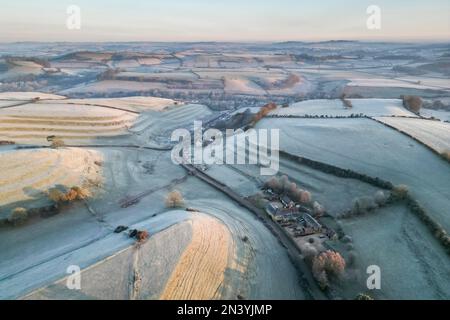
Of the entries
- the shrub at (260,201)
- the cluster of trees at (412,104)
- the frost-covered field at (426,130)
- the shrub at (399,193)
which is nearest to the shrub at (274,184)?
the shrub at (260,201)

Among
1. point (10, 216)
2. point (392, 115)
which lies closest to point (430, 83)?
point (392, 115)

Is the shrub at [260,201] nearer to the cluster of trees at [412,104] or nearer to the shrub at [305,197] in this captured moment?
the shrub at [305,197]

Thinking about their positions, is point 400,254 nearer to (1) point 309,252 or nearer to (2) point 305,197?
(1) point 309,252

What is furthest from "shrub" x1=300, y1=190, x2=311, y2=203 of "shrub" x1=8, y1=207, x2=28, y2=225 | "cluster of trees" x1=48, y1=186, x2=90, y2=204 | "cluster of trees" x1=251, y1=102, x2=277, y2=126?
"cluster of trees" x1=251, y1=102, x2=277, y2=126

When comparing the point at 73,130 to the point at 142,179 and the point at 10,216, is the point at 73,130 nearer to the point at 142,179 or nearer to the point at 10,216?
the point at 142,179

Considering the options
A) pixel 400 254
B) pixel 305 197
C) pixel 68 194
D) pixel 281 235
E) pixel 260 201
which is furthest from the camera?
pixel 68 194

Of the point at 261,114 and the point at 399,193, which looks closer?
the point at 399,193

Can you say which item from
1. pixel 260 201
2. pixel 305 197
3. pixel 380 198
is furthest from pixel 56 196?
pixel 380 198
